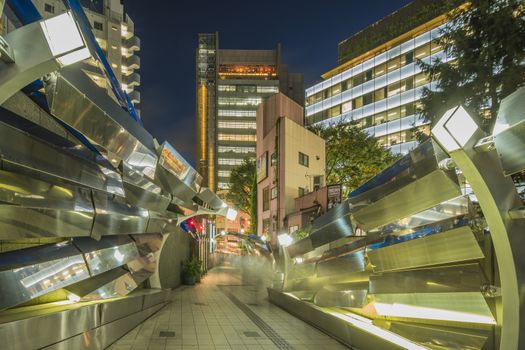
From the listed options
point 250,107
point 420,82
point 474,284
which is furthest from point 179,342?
point 250,107

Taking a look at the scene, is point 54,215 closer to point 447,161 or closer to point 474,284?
point 447,161

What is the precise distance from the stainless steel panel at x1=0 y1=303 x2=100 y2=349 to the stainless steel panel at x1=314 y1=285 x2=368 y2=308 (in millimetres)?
4542

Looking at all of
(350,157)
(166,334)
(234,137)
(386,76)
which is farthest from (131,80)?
(166,334)

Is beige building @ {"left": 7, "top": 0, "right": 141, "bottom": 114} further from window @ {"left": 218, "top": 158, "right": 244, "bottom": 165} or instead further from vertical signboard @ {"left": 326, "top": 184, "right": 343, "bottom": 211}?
window @ {"left": 218, "top": 158, "right": 244, "bottom": 165}

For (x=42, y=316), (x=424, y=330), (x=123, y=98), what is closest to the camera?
(x=42, y=316)

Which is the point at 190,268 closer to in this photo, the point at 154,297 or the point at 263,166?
the point at 154,297

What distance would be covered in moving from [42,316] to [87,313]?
138 cm

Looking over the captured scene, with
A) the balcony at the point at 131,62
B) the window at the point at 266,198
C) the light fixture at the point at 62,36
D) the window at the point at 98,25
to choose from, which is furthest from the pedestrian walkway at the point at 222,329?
the balcony at the point at 131,62

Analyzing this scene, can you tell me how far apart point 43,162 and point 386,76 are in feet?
207

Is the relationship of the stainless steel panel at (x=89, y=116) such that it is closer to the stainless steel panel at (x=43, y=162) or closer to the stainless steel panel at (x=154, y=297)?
the stainless steel panel at (x=43, y=162)

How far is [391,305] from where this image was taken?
6387 millimetres

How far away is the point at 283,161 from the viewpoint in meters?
29.0

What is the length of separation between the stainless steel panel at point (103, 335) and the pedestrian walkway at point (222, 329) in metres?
0.15

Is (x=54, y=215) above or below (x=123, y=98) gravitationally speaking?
below
